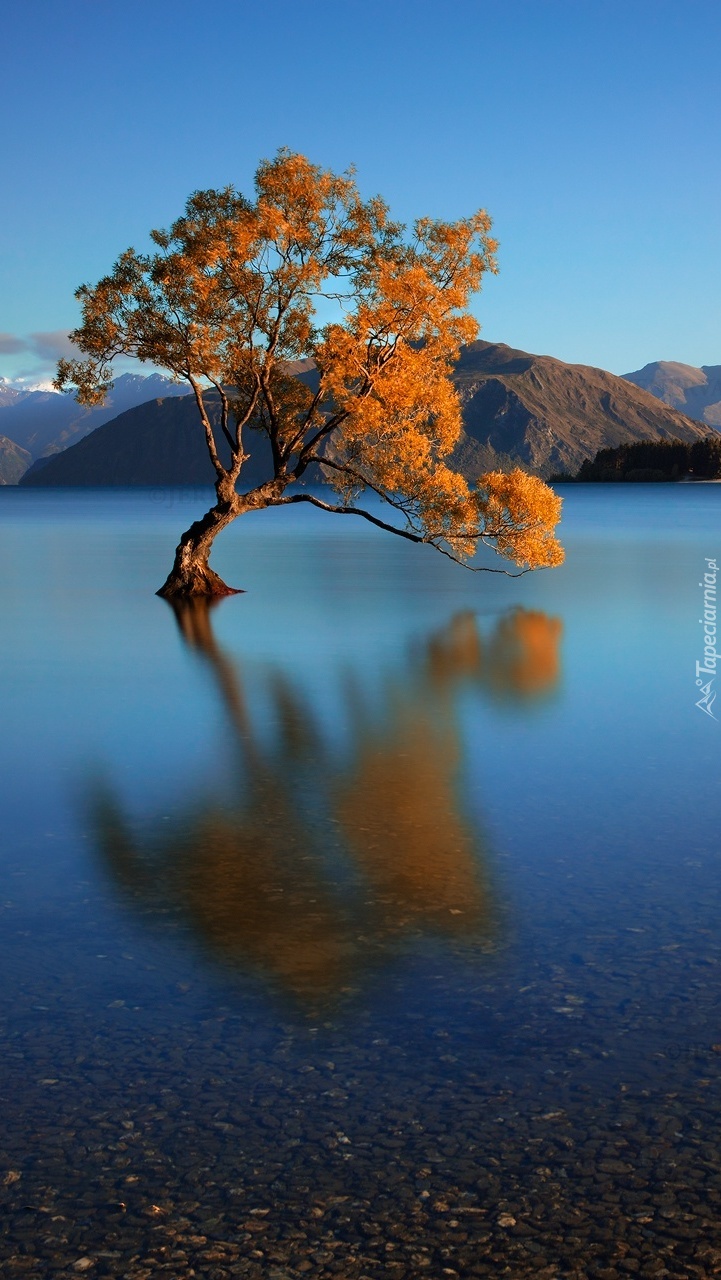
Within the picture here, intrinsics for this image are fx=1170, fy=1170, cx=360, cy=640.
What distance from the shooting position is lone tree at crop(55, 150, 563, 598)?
40094 millimetres

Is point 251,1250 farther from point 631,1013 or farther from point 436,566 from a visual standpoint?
point 436,566

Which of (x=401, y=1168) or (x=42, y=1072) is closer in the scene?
(x=401, y=1168)

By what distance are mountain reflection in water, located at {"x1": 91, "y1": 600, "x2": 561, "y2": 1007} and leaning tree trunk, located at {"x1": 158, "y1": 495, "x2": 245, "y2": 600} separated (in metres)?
24.2

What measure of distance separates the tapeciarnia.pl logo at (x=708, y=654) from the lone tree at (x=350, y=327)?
5.87 meters

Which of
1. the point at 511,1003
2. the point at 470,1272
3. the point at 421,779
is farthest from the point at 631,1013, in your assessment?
the point at 421,779

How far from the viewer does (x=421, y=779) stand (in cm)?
1695

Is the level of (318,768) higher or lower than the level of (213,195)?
lower

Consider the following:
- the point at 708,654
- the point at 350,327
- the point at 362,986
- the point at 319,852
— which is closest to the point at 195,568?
the point at 350,327

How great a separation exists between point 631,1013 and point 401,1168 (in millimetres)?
2769

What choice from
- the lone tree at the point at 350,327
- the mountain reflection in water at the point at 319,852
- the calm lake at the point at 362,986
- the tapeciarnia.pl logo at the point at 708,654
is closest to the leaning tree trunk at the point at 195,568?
the lone tree at the point at 350,327

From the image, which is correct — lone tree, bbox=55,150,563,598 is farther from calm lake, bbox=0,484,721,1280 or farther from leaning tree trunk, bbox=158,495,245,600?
calm lake, bbox=0,484,721,1280

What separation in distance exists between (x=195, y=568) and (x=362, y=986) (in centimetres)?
3939

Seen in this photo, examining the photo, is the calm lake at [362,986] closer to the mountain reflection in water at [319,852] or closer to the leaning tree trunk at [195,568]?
the mountain reflection in water at [319,852]

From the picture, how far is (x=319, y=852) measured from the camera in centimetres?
1327
